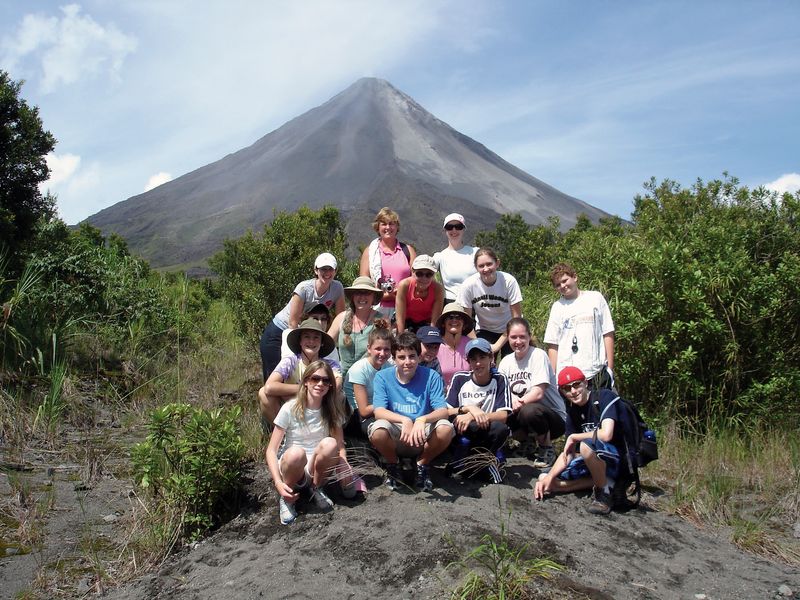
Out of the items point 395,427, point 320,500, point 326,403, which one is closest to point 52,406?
point 326,403

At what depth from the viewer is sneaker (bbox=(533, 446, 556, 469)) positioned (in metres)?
5.20

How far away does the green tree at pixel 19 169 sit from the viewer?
7754 mm

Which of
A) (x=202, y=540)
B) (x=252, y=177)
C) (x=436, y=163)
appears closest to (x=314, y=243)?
(x=202, y=540)

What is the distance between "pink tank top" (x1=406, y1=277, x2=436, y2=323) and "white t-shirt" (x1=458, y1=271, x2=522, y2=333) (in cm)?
26

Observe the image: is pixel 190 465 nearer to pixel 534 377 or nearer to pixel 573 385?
pixel 534 377

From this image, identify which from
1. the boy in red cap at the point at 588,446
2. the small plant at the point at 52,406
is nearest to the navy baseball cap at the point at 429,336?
the boy in red cap at the point at 588,446

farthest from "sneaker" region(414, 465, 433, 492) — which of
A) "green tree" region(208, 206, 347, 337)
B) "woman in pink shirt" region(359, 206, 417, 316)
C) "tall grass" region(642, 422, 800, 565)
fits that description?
"green tree" region(208, 206, 347, 337)

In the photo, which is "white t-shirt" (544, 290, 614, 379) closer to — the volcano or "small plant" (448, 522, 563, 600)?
"small plant" (448, 522, 563, 600)

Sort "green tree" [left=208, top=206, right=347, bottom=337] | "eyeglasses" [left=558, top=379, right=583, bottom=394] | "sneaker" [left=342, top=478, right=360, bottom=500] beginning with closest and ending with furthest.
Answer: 1. "sneaker" [left=342, top=478, right=360, bottom=500]
2. "eyeglasses" [left=558, top=379, right=583, bottom=394]
3. "green tree" [left=208, top=206, right=347, bottom=337]

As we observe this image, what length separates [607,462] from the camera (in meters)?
4.61

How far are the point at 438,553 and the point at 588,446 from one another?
1424 millimetres

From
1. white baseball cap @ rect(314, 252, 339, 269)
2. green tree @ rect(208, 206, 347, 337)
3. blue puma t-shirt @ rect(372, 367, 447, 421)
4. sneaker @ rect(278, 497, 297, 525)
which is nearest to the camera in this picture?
sneaker @ rect(278, 497, 297, 525)

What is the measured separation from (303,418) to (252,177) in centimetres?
9938

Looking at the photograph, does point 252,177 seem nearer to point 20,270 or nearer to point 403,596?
point 20,270
